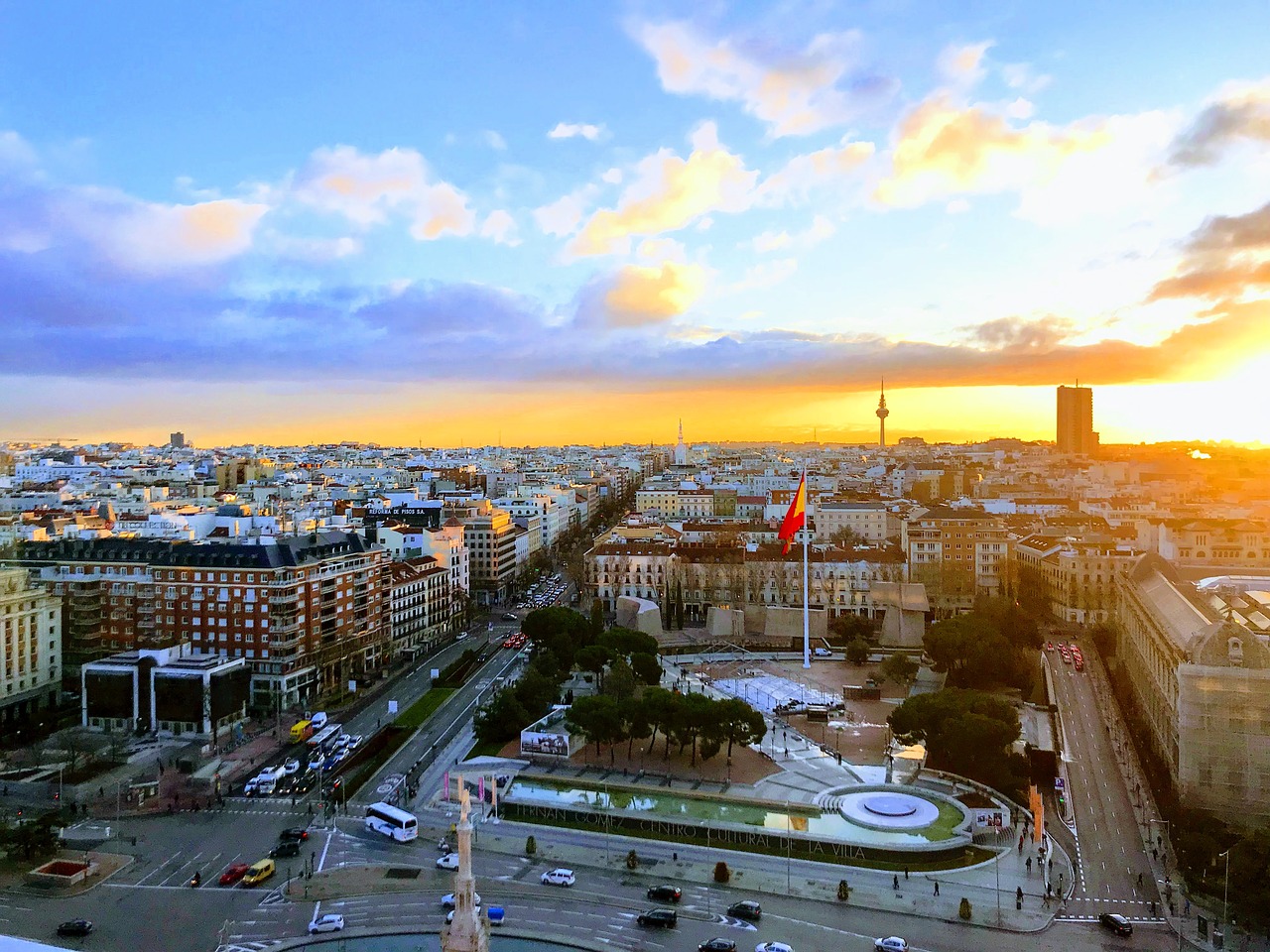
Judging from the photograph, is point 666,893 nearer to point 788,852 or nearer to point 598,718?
point 788,852

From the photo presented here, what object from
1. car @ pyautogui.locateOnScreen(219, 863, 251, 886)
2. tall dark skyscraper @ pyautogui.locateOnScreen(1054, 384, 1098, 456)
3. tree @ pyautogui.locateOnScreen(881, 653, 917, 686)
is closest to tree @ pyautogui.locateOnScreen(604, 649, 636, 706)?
tree @ pyautogui.locateOnScreen(881, 653, 917, 686)

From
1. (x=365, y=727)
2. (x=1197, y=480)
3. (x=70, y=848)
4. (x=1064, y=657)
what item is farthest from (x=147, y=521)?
(x=1197, y=480)

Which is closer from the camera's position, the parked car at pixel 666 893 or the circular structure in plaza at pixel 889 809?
the parked car at pixel 666 893

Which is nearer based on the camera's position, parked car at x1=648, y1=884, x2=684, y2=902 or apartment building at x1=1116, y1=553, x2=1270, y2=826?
parked car at x1=648, y1=884, x2=684, y2=902

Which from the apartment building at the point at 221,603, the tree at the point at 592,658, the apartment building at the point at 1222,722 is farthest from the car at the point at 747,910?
the apartment building at the point at 221,603

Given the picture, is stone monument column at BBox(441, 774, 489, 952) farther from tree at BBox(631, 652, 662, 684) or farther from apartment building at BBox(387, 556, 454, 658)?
apartment building at BBox(387, 556, 454, 658)

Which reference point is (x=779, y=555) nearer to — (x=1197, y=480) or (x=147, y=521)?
(x=147, y=521)

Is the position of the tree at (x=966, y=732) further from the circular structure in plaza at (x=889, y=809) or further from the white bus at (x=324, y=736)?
the white bus at (x=324, y=736)

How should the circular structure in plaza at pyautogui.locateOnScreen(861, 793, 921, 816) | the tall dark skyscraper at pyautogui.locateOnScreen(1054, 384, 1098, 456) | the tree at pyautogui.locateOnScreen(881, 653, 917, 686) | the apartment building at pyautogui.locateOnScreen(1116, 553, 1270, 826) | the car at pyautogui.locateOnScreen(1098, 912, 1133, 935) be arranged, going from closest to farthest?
the car at pyautogui.locateOnScreen(1098, 912, 1133, 935) → the apartment building at pyautogui.locateOnScreen(1116, 553, 1270, 826) → the circular structure in plaza at pyautogui.locateOnScreen(861, 793, 921, 816) → the tree at pyautogui.locateOnScreen(881, 653, 917, 686) → the tall dark skyscraper at pyautogui.locateOnScreen(1054, 384, 1098, 456)
